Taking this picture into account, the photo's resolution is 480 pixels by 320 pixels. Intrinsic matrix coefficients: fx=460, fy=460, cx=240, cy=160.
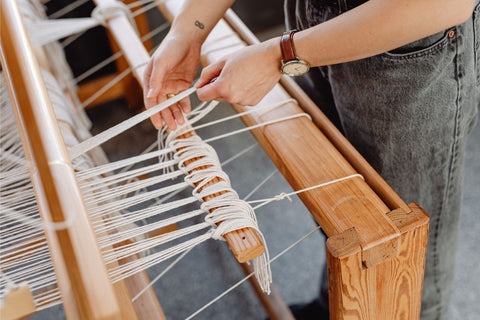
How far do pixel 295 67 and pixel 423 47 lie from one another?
19 centimetres

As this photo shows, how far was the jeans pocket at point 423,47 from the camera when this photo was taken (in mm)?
657

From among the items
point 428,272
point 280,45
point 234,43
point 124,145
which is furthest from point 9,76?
point 124,145

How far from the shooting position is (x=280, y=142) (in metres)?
0.72

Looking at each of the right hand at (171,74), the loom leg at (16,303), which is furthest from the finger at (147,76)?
the loom leg at (16,303)

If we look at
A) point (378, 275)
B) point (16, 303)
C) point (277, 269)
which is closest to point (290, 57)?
point (378, 275)

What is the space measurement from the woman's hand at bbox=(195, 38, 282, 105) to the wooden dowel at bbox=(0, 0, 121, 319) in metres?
0.25

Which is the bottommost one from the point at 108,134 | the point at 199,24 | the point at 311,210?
the point at 311,210

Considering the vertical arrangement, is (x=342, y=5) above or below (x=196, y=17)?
below

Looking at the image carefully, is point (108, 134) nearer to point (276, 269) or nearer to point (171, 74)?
point (171, 74)

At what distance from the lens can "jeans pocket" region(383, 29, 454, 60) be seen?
0.66 m

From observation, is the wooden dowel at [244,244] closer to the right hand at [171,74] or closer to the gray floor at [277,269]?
the right hand at [171,74]

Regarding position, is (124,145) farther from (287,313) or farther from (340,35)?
(340,35)

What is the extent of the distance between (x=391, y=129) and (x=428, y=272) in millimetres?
429

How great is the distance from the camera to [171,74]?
2.67 feet
